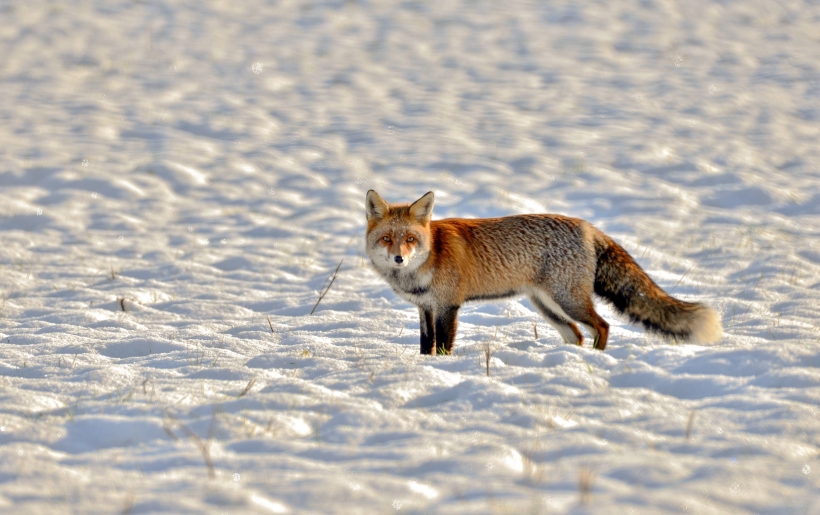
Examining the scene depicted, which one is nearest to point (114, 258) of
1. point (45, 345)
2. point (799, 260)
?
point (45, 345)

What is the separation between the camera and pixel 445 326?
5859 mm

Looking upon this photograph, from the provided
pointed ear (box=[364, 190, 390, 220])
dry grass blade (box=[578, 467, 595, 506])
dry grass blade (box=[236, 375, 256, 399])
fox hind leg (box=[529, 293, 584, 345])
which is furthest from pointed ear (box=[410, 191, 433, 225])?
dry grass blade (box=[578, 467, 595, 506])

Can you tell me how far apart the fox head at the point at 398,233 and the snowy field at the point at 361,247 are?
838 millimetres

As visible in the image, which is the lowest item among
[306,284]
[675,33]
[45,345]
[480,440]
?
[306,284]

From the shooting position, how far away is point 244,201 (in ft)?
39.4

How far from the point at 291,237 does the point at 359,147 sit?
474cm

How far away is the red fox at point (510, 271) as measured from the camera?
578 centimetres

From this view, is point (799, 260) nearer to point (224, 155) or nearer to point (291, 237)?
point (291, 237)

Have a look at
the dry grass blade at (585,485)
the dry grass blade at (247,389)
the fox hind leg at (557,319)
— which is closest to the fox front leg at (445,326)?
the fox hind leg at (557,319)

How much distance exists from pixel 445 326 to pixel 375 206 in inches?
51.7

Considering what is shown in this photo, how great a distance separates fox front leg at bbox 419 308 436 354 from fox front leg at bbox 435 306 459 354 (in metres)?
0.07

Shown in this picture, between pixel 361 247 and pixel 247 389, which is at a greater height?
pixel 247 389

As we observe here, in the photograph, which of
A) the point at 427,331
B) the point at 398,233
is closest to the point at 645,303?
the point at 427,331

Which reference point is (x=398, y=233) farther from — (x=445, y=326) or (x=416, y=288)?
(x=445, y=326)
